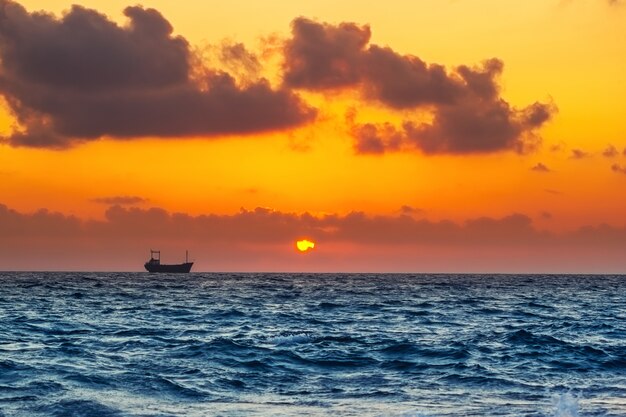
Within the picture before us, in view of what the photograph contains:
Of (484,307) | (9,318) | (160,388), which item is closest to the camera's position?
(160,388)

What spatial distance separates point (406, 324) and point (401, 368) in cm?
2008

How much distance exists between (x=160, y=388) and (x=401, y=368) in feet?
31.9

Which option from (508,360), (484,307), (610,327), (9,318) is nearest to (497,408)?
(508,360)

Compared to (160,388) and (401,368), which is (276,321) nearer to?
(401,368)

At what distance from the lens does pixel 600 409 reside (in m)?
22.9

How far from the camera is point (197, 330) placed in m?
46.2

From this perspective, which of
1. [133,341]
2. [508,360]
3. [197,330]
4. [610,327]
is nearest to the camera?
[508,360]

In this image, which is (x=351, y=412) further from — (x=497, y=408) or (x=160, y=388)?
(x=160, y=388)

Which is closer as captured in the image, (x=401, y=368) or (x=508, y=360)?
(x=401, y=368)

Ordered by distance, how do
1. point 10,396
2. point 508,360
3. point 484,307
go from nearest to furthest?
1. point 10,396
2. point 508,360
3. point 484,307

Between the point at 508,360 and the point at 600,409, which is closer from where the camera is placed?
the point at 600,409

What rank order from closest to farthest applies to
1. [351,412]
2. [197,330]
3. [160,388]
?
[351,412], [160,388], [197,330]

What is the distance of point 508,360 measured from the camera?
34.0m

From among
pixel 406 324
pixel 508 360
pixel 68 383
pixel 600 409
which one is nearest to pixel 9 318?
pixel 406 324
